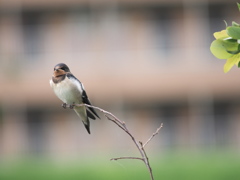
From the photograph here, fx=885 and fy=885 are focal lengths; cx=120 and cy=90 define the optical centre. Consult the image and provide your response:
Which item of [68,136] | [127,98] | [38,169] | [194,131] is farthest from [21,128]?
[38,169]

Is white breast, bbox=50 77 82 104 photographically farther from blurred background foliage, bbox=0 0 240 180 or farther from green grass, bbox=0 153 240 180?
blurred background foliage, bbox=0 0 240 180

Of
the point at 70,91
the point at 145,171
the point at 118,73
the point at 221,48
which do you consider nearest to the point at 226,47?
the point at 221,48

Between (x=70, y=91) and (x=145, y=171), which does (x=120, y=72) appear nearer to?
(x=145, y=171)

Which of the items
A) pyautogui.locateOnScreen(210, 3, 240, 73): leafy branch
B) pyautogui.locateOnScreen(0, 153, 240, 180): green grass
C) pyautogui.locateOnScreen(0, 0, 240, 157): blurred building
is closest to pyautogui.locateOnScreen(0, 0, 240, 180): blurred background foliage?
pyautogui.locateOnScreen(0, 0, 240, 157): blurred building

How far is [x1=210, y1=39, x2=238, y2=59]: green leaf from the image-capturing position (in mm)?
1725

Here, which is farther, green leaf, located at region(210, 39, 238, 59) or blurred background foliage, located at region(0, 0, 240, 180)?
blurred background foliage, located at region(0, 0, 240, 180)

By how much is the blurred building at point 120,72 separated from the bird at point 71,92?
17444 millimetres

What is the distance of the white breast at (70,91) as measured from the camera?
9.39ft

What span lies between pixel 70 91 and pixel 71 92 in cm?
3

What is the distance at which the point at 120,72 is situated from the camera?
68.4 ft

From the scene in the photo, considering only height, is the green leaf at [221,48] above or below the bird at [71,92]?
above

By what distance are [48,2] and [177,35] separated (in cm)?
340

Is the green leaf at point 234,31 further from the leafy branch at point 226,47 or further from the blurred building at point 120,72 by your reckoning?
the blurred building at point 120,72

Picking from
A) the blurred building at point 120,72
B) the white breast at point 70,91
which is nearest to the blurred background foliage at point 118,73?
the blurred building at point 120,72
